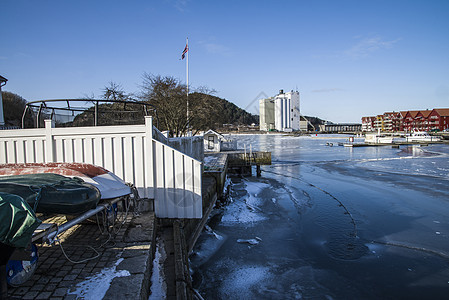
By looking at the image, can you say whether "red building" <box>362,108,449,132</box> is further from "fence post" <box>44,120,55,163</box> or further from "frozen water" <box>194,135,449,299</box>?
"fence post" <box>44,120,55,163</box>

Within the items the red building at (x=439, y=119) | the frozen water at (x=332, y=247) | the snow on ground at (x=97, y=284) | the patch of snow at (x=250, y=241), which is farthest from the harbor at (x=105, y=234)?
the red building at (x=439, y=119)

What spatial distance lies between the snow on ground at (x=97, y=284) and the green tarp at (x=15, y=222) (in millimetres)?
1127

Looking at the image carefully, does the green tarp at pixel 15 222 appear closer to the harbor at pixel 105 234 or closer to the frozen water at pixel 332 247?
the harbor at pixel 105 234

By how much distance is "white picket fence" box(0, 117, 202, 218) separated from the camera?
22.1ft

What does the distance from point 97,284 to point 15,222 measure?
5.00ft

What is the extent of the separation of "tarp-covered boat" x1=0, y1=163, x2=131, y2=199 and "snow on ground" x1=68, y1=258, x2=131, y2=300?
1.39 m

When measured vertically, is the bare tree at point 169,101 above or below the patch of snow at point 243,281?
above

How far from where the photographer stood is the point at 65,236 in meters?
5.55

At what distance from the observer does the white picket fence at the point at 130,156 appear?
6.74 metres

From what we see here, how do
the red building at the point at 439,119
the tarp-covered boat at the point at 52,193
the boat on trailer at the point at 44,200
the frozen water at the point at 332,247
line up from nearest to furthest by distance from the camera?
the boat on trailer at the point at 44,200
the tarp-covered boat at the point at 52,193
the frozen water at the point at 332,247
the red building at the point at 439,119

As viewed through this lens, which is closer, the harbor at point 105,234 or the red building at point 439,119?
the harbor at point 105,234

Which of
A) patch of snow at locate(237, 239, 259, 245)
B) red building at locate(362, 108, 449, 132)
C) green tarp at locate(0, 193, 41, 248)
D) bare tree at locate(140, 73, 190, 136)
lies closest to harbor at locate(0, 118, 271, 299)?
green tarp at locate(0, 193, 41, 248)

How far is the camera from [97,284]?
12.8 ft

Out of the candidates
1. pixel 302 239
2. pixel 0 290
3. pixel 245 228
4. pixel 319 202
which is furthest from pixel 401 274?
pixel 0 290
